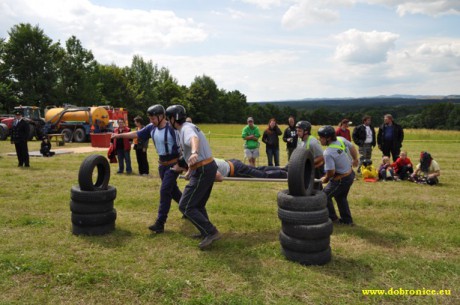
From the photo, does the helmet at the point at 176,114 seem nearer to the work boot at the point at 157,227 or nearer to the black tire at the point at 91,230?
the work boot at the point at 157,227

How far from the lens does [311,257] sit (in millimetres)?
4945

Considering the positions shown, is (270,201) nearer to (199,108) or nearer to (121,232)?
(121,232)

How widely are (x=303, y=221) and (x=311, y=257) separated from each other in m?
0.49

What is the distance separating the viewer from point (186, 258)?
207 inches

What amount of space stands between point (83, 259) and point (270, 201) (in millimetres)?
4720

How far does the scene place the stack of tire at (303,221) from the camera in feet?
16.1

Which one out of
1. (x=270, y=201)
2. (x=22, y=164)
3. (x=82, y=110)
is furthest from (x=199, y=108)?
(x=270, y=201)

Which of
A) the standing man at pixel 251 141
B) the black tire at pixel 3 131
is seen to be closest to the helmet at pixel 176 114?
the standing man at pixel 251 141

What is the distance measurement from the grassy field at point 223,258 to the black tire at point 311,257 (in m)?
0.09

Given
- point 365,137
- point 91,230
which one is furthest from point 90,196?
point 365,137

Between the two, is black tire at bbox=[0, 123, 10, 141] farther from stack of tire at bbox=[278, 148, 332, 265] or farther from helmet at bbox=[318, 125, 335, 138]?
stack of tire at bbox=[278, 148, 332, 265]

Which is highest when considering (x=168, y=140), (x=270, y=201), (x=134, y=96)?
(x=134, y=96)

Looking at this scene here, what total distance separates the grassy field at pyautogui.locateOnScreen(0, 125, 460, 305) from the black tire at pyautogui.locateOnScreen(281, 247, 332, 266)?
0.29 ft

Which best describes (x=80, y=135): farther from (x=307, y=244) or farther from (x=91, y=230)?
(x=307, y=244)
